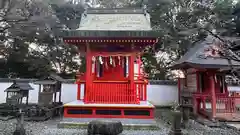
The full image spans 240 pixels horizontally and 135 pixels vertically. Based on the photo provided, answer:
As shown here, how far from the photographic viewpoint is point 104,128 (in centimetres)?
577

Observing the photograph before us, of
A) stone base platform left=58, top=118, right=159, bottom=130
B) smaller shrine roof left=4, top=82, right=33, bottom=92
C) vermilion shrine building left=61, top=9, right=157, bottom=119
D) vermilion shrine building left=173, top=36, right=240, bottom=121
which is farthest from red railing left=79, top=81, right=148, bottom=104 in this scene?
smaller shrine roof left=4, top=82, right=33, bottom=92

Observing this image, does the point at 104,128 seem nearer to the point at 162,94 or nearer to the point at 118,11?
the point at 118,11

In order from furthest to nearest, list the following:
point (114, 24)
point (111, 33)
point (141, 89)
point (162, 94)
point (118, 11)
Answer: point (162, 94)
point (118, 11)
point (141, 89)
point (114, 24)
point (111, 33)

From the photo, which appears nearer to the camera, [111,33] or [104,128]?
[104,128]

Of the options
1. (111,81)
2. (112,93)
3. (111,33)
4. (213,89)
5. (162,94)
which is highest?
(111,33)

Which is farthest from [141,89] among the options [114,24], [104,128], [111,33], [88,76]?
[104,128]

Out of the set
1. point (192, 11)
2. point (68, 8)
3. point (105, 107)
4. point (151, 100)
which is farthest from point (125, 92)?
point (68, 8)

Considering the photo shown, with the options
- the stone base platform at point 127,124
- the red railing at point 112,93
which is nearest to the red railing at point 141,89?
the red railing at point 112,93

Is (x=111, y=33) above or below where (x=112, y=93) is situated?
above

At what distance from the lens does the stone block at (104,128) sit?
5770mm

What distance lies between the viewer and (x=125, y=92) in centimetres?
798

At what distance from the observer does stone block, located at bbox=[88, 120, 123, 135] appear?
18.9 feet

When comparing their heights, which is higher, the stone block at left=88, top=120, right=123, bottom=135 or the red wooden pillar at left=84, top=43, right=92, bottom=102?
the red wooden pillar at left=84, top=43, right=92, bottom=102

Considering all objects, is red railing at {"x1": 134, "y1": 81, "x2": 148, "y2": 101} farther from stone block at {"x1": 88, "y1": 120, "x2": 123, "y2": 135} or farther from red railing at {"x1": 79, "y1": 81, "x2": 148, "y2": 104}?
stone block at {"x1": 88, "y1": 120, "x2": 123, "y2": 135}
